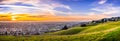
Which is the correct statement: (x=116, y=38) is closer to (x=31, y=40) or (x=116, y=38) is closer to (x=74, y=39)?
(x=74, y=39)

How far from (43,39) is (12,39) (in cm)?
907

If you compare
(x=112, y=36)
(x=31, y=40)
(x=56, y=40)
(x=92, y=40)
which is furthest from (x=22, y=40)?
(x=112, y=36)

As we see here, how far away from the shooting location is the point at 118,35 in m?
64.8

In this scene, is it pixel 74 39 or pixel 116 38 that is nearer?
pixel 116 38

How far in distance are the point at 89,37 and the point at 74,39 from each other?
3835mm

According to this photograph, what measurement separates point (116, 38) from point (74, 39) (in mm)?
11077

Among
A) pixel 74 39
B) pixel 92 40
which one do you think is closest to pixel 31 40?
pixel 74 39

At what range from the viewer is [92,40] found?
212 ft

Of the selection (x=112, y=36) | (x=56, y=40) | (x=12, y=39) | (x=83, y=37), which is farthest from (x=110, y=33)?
(x=12, y=39)

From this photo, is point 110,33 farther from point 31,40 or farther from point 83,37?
point 31,40

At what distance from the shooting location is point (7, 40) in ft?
242

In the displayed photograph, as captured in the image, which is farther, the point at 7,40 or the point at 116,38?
the point at 7,40

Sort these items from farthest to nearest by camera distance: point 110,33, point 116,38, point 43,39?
1. point 43,39
2. point 110,33
3. point 116,38

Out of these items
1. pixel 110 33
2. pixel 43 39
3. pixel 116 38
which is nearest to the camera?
pixel 116 38
